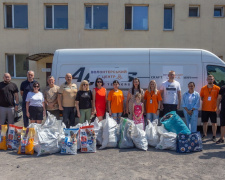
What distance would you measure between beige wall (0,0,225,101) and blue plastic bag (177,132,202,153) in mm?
8394

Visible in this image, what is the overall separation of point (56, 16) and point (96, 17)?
7.74 feet

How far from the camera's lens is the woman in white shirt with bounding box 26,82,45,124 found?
217 inches

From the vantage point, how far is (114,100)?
5887 mm

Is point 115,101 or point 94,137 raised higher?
point 115,101

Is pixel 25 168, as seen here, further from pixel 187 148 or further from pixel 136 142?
pixel 187 148

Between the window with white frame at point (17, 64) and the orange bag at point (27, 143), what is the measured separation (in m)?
8.91

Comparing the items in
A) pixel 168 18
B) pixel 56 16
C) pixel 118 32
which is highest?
pixel 56 16

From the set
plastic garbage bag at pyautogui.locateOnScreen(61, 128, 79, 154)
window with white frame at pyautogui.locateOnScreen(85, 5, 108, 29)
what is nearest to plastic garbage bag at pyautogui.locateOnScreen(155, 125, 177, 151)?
plastic garbage bag at pyautogui.locateOnScreen(61, 128, 79, 154)

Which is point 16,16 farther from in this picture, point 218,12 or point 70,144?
point 218,12

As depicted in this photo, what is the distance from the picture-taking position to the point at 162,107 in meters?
6.11

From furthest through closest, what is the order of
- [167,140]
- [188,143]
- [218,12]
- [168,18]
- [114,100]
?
1. [218,12]
2. [168,18]
3. [114,100]
4. [167,140]
5. [188,143]

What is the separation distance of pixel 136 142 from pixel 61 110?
2253mm

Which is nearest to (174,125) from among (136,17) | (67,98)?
(67,98)

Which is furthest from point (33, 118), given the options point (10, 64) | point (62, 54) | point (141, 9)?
point (141, 9)
